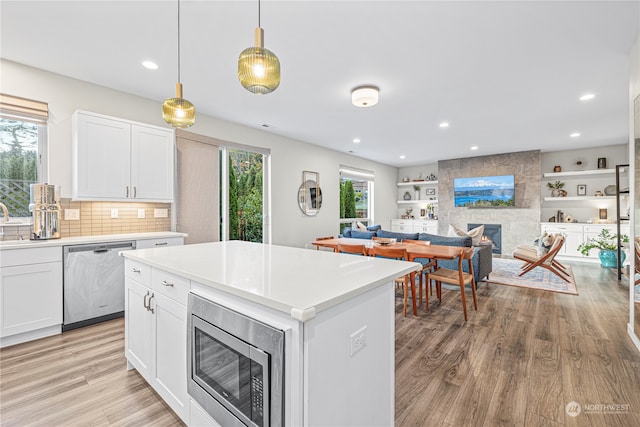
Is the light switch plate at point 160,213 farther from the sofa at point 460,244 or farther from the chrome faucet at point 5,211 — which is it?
the sofa at point 460,244

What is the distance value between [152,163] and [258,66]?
8.50 ft

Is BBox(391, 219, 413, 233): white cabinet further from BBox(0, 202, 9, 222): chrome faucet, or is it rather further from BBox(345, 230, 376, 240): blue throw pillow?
BBox(0, 202, 9, 222): chrome faucet

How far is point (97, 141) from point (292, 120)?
2.52 meters

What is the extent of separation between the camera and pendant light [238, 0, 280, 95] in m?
1.44

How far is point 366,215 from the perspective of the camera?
8062 millimetres

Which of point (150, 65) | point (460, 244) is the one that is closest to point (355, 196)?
point (460, 244)

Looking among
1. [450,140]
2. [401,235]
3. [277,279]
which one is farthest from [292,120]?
[277,279]

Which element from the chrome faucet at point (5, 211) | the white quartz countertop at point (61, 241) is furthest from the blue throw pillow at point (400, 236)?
the chrome faucet at point (5, 211)

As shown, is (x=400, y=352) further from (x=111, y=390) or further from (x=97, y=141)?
(x=97, y=141)

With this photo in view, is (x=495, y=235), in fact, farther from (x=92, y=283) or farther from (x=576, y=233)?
(x=92, y=283)

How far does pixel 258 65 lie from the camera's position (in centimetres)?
144

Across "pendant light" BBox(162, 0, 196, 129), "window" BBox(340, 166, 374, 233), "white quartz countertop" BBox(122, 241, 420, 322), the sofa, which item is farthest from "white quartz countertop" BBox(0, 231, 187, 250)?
"window" BBox(340, 166, 374, 233)

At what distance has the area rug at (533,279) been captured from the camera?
4.22 metres

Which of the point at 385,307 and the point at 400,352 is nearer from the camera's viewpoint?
the point at 385,307
